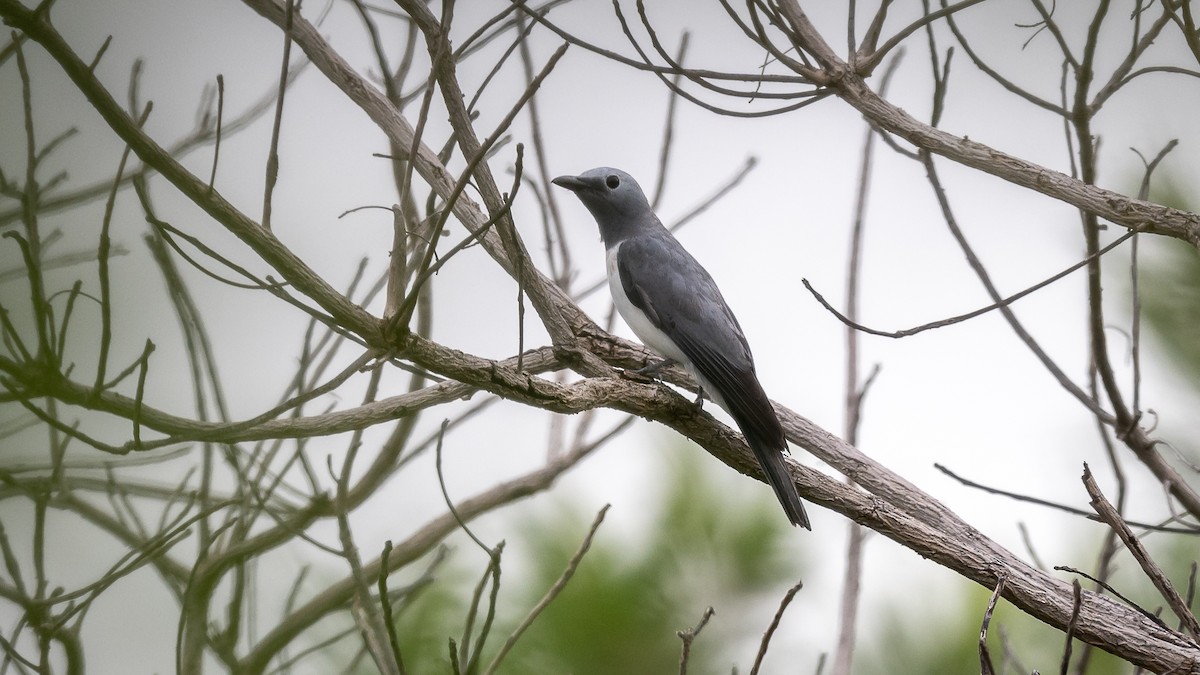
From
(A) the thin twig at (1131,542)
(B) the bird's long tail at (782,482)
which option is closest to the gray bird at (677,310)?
(B) the bird's long tail at (782,482)

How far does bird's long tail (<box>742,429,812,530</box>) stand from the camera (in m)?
2.31

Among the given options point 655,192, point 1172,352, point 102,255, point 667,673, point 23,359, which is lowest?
point 667,673

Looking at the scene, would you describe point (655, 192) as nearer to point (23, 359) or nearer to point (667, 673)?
point (667, 673)

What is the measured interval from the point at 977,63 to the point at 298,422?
169 centimetres

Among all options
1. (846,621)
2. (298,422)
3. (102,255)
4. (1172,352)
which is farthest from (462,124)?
(1172,352)

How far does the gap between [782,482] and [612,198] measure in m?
1.47

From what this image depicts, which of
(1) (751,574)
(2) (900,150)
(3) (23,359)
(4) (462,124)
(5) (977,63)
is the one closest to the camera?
(3) (23,359)

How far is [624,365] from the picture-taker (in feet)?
9.20

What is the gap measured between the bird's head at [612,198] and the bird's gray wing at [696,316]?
0.50 feet

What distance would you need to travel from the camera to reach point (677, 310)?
3.06 metres

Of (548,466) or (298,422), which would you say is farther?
(548,466)

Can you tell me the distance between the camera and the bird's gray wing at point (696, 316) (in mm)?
2635

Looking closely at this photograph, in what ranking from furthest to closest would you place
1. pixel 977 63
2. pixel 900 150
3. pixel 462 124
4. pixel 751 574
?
pixel 751 574
pixel 900 150
pixel 977 63
pixel 462 124

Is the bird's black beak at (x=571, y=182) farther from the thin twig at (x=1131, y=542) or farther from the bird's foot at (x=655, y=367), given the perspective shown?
the thin twig at (x=1131, y=542)
